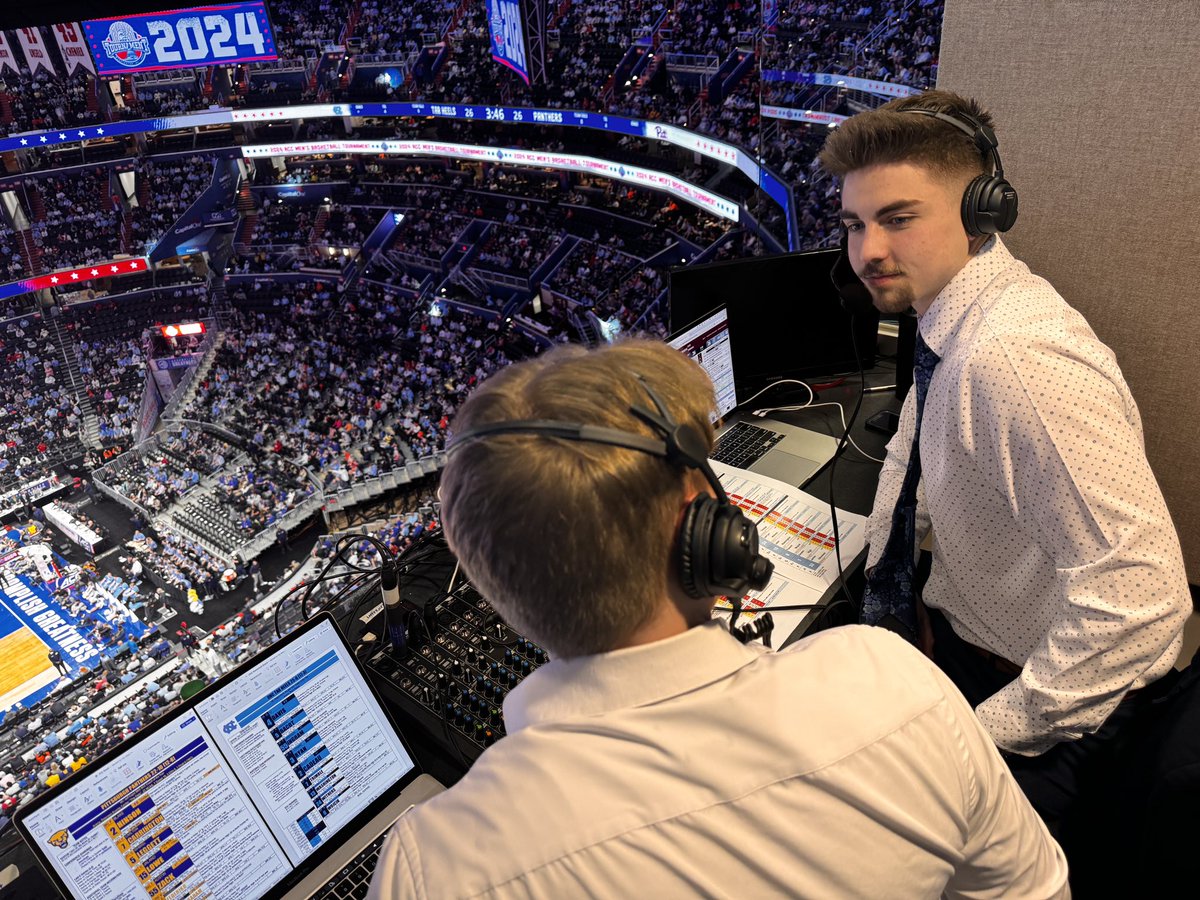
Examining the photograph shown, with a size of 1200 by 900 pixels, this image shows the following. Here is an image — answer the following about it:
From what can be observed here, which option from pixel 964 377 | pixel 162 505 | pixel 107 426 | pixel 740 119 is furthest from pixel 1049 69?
pixel 107 426

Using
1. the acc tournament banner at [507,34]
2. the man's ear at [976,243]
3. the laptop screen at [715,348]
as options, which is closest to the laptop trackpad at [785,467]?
the laptop screen at [715,348]

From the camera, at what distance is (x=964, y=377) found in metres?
1.21

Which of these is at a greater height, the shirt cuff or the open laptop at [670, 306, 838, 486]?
the open laptop at [670, 306, 838, 486]

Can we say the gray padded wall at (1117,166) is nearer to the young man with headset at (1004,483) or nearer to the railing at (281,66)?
the young man with headset at (1004,483)

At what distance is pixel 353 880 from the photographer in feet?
3.29

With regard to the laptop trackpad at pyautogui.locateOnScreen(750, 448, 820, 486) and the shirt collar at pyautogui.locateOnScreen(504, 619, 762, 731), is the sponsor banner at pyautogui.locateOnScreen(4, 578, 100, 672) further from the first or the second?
the shirt collar at pyautogui.locateOnScreen(504, 619, 762, 731)

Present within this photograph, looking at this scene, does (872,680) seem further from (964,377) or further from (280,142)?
(280,142)

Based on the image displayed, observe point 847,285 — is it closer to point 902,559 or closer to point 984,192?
point 984,192

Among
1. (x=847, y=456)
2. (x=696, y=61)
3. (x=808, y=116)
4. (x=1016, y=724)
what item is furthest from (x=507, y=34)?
(x=1016, y=724)

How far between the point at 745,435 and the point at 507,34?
28.9ft

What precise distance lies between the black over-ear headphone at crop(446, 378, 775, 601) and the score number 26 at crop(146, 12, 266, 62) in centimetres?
732

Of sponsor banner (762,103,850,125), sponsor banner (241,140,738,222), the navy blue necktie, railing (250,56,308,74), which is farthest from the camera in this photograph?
railing (250,56,308,74)

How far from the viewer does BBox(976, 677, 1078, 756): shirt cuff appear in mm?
1174

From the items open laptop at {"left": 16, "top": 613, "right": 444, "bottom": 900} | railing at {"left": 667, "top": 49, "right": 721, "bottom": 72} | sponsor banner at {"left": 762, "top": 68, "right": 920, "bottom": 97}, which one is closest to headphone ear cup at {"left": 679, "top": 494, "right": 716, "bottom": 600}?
open laptop at {"left": 16, "top": 613, "right": 444, "bottom": 900}
